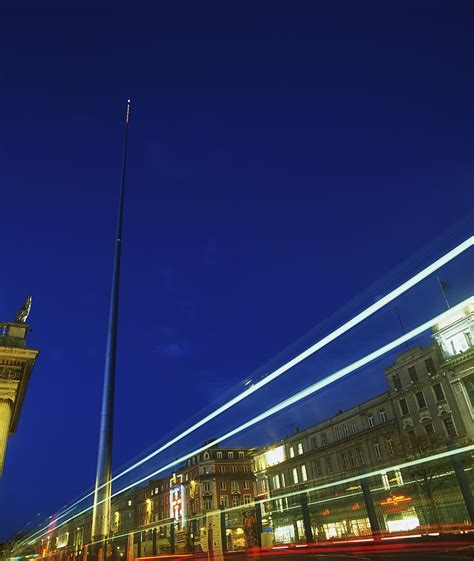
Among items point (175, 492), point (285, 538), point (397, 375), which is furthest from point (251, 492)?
point (285, 538)

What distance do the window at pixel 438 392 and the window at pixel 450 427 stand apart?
197 cm

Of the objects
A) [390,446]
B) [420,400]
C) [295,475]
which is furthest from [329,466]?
[420,400]

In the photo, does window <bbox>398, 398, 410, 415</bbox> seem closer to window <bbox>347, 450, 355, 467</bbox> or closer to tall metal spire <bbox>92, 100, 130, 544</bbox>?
window <bbox>347, 450, 355, 467</bbox>

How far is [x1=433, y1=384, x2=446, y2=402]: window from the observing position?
141 ft

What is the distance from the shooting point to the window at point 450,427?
134 feet

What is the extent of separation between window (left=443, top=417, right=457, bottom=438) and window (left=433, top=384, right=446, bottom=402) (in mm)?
1970

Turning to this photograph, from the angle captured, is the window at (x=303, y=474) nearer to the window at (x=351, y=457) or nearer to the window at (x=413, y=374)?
the window at (x=351, y=457)

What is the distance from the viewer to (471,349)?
1571 inches

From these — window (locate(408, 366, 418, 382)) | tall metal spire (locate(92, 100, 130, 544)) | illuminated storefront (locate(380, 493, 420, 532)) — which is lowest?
illuminated storefront (locate(380, 493, 420, 532))

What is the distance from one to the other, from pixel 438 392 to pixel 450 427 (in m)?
3.48

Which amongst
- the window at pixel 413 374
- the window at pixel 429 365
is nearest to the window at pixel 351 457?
the window at pixel 413 374

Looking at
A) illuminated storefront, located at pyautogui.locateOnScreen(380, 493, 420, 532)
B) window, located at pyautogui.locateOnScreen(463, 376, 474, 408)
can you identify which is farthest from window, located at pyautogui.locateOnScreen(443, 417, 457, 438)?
illuminated storefront, located at pyautogui.locateOnScreen(380, 493, 420, 532)

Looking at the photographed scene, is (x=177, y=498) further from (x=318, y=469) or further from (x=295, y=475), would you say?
(x=318, y=469)

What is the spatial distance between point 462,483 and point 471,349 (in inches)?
1285
